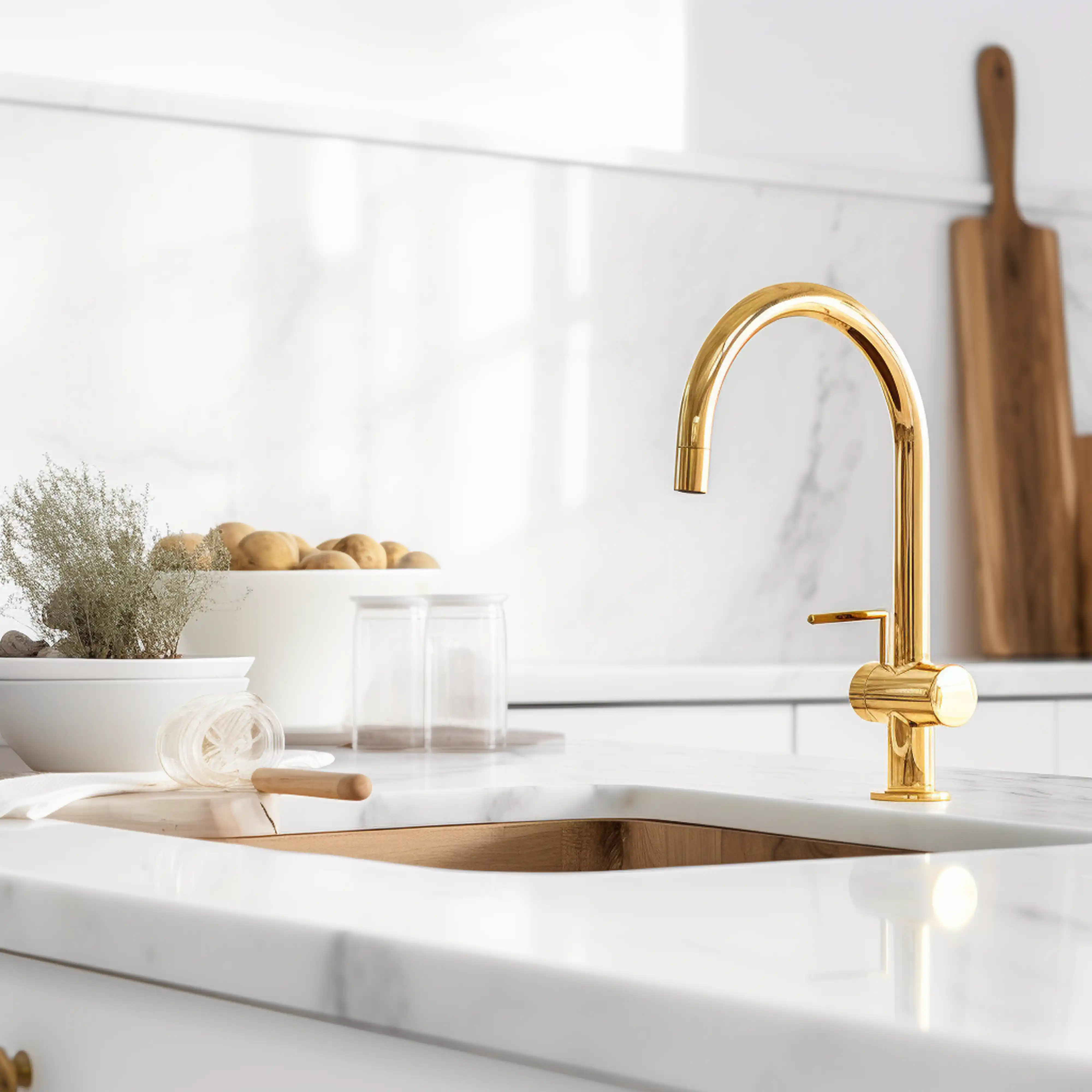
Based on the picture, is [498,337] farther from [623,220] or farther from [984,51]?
[984,51]

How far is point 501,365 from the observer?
7.39ft

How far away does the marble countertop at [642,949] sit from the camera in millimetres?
381

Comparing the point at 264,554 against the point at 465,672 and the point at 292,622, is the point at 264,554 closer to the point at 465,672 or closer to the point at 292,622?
the point at 292,622

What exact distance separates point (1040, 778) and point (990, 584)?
1.43 meters

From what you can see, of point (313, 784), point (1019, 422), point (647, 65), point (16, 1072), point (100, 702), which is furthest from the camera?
point (1019, 422)

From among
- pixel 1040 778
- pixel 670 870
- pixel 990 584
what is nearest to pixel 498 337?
pixel 990 584

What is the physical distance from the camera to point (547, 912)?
1.70 ft

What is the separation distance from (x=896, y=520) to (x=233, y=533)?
2.05 ft

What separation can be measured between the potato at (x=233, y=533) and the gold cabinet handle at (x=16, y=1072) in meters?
0.73

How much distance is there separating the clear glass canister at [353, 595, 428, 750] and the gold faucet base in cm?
43

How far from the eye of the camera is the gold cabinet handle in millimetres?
597

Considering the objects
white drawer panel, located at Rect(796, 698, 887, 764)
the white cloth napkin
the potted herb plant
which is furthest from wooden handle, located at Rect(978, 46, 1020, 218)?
the white cloth napkin

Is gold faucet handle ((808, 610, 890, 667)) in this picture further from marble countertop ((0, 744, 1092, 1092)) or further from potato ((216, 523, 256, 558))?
potato ((216, 523, 256, 558))

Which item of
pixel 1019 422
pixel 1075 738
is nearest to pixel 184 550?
pixel 1075 738
